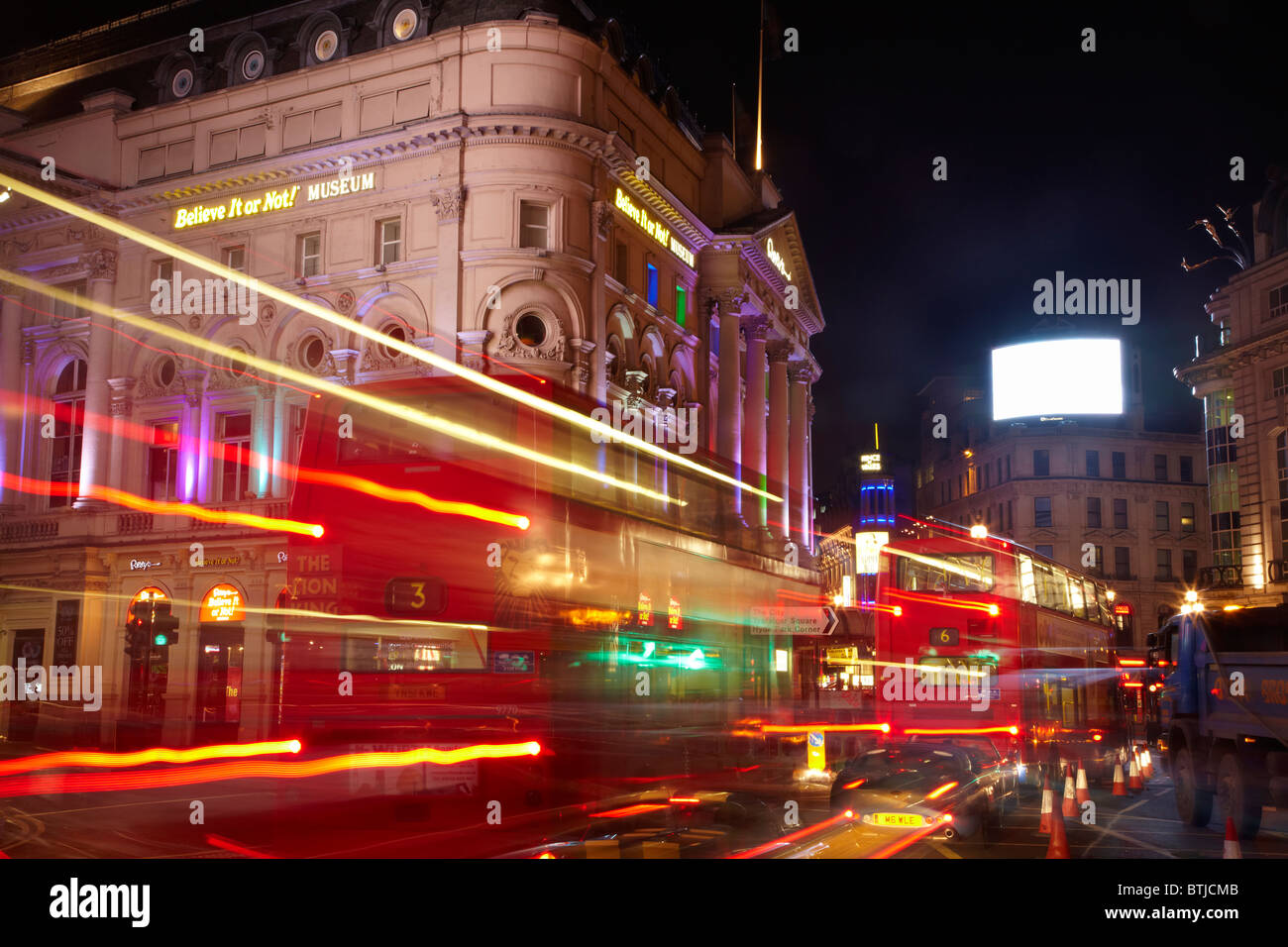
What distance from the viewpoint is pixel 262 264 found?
127 feet

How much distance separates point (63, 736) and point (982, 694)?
24.5m

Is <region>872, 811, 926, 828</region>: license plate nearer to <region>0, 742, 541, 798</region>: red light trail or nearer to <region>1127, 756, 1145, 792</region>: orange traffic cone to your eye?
<region>0, 742, 541, 798</region>: red light trail

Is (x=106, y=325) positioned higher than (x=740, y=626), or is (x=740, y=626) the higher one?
(x=106, y=325)

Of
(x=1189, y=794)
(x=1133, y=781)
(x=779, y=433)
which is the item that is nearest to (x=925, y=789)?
(x=1189, y=794)

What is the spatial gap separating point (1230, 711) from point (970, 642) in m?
5.74

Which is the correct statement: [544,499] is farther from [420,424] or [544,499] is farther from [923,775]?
[923,775]

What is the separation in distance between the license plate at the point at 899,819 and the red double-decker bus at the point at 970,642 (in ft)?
21.3

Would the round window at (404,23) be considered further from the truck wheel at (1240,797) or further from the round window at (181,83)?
the truck wheel at (1240,797)

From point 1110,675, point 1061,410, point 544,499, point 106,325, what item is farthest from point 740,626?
point 1061,410

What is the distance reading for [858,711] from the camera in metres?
37.7

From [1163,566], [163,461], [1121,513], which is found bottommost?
[1163,566]

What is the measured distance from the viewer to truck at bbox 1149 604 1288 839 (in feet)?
45.2

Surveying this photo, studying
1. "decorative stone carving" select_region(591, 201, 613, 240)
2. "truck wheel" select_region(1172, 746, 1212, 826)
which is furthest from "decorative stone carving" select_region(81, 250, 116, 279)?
"truck wheel" select_region(1172, 746, 1212, 826)

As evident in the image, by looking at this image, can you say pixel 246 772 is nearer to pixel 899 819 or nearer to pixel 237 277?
pixel 899 819
